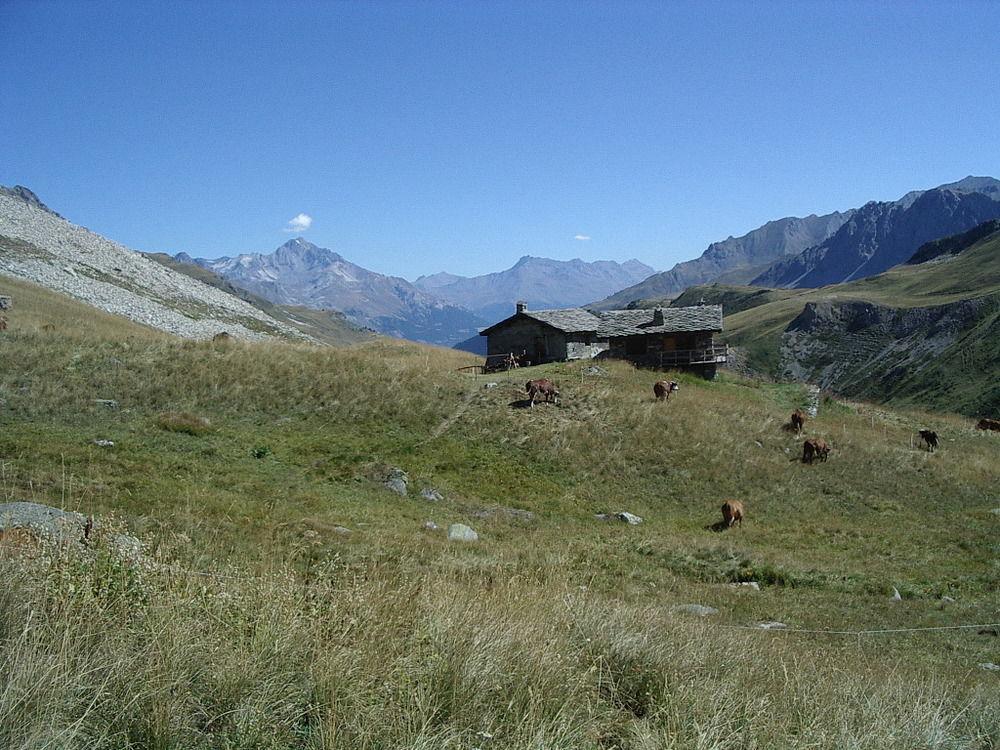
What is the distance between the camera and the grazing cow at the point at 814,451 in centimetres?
3053

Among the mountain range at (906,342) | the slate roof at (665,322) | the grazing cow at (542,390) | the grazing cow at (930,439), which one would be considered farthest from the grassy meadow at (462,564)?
the mountain range at (906,342)

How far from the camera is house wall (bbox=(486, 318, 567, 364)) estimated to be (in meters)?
49.9

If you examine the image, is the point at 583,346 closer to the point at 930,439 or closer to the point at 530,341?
the point at 530,341

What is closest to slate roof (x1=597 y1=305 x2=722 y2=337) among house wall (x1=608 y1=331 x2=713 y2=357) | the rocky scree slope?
house wall (x1=608 y1=331 x2=713 y2=357)

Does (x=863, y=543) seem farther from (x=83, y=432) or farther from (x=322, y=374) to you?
(x=83, y=432)

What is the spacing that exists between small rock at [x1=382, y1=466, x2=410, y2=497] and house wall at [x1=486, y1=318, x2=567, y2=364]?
1115 inches

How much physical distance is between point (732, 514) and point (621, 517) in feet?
12.9

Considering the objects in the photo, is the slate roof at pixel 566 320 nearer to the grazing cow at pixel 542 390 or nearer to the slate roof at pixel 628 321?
the slate roof at pixel 628 321

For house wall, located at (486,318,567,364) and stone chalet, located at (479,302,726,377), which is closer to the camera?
house wall, located at (486,318,567,364)

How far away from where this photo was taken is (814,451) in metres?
30.6

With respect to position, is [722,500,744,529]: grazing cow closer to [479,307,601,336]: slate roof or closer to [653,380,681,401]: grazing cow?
[653,380,681,401]: grazing cow

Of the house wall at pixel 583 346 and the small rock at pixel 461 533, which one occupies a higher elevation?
the house wall at pixel 583 346

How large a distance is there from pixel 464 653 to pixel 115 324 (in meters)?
58.8

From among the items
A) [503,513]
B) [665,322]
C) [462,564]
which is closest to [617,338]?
Result: [665,322]
